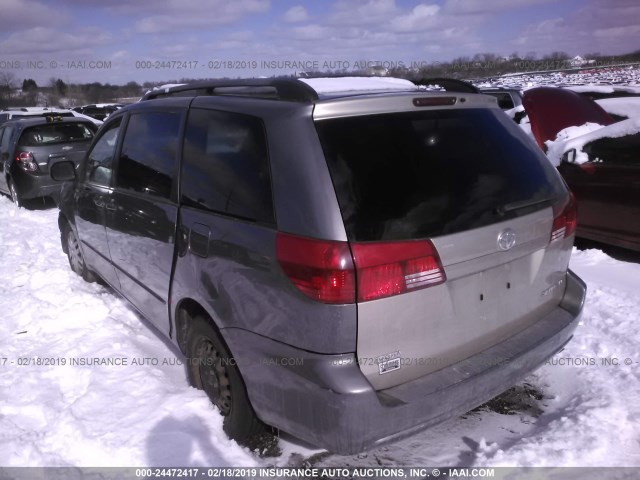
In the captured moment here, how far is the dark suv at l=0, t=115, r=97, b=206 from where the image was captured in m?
9.55

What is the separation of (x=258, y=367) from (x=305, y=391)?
31 cm

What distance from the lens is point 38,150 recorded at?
962 centimetres

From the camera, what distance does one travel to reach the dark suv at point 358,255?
213 centimetres

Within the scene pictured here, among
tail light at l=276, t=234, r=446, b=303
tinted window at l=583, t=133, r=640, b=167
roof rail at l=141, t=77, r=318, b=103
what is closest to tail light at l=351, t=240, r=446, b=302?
tail light at l=276, t=234, r=446, b=303

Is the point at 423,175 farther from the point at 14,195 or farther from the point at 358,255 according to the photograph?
the point at 14,195

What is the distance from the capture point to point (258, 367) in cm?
245

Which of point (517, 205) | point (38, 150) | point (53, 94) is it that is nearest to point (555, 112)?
point (517, 205)

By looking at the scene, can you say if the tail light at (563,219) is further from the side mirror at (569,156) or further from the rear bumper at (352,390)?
the side mirror at (569,156)

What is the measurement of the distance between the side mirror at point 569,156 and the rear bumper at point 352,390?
3.59 metres

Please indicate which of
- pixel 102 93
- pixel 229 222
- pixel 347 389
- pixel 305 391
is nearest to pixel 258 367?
pixel 305 391

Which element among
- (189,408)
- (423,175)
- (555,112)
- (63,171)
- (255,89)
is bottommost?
(189,408)

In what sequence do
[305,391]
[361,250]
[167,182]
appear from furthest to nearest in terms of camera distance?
[167,182], [305,391], [361,250]

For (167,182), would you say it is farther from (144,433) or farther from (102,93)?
(102,93)

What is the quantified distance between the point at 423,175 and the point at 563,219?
100cm
